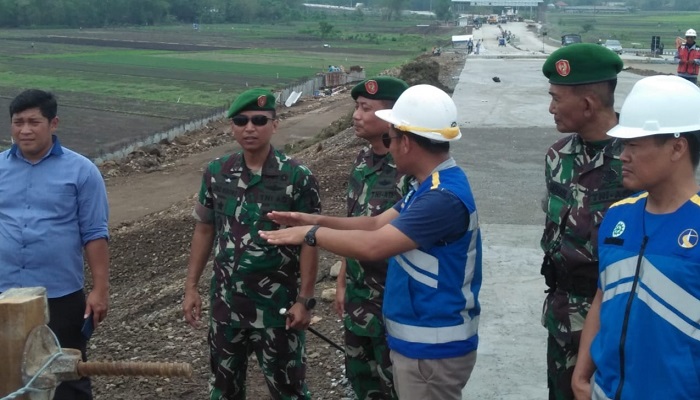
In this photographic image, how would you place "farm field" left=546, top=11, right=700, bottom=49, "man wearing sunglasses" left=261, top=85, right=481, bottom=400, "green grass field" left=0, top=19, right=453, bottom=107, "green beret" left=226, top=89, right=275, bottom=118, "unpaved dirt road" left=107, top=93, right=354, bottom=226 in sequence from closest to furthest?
"man wearing sunglasses" left=261, top=85, right=481, bottom=400 → "green beret" left=226, top=89, right=275, bottom=118 → "unpaved dirt road" left=107, top=93, right=354, bottom=226 → "green grass field" left=0, top=19, right=453, bottom=107 → "farm field" left=546, top=11, right=700, bottom=49

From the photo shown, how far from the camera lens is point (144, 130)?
2662cm

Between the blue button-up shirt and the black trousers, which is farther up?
the blue button-up shirt

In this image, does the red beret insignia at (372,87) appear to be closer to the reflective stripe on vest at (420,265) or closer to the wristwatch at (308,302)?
the wristwatch at (308,302)

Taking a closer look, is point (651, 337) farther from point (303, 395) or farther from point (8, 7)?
point (8, 7)

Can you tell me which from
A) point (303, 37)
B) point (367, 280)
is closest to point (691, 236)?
point (367, 280)

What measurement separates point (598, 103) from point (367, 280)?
4.72ft

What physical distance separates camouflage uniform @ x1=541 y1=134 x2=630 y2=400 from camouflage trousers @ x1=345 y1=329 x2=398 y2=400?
90 cm

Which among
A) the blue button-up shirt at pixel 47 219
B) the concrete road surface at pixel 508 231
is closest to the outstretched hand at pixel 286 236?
the blue button-up shirt at pixel 47 219

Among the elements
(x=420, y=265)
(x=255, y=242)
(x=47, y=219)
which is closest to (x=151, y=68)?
(x=47, y=219)

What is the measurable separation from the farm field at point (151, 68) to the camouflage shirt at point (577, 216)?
19336mm

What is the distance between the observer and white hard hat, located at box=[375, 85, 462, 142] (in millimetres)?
3299

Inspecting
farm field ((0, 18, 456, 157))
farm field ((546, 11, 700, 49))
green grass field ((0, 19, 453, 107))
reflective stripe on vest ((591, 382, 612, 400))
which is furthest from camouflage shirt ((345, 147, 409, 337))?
farm field ((546, 11, 700, 49))

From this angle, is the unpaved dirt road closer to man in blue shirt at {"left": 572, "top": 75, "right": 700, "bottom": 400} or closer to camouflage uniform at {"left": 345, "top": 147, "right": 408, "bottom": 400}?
camouflage uniform at {"left": 345, "top": 147, "right": 408, "bottom": 400}

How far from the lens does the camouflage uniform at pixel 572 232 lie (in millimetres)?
3414
